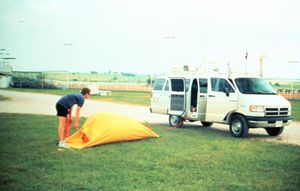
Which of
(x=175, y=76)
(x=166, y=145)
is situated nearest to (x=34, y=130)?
(x=166, y=145)

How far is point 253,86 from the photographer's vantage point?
47.6 ft

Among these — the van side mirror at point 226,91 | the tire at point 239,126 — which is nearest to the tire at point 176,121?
the van side mirror at point 226,91

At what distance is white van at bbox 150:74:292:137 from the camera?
532 inches

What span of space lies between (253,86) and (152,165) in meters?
6.84

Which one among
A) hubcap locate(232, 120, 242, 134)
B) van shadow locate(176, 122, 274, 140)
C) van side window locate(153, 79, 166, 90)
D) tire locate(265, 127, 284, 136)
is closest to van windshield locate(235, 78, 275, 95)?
hubcap locate(232, 120, 242, 134)

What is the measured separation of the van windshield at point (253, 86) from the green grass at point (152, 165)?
200 cm

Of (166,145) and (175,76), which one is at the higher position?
(175,76)

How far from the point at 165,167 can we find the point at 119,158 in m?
1.34

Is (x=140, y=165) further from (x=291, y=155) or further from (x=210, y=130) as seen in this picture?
(x=210, y=130)

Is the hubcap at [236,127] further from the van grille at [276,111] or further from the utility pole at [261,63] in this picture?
the utility pole at [261,63]

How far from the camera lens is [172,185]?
7395 mm

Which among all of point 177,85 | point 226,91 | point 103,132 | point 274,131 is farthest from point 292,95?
point 103,132

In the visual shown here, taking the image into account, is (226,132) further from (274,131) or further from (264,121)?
(264,121)

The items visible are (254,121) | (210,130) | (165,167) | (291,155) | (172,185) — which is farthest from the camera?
(210,130)
